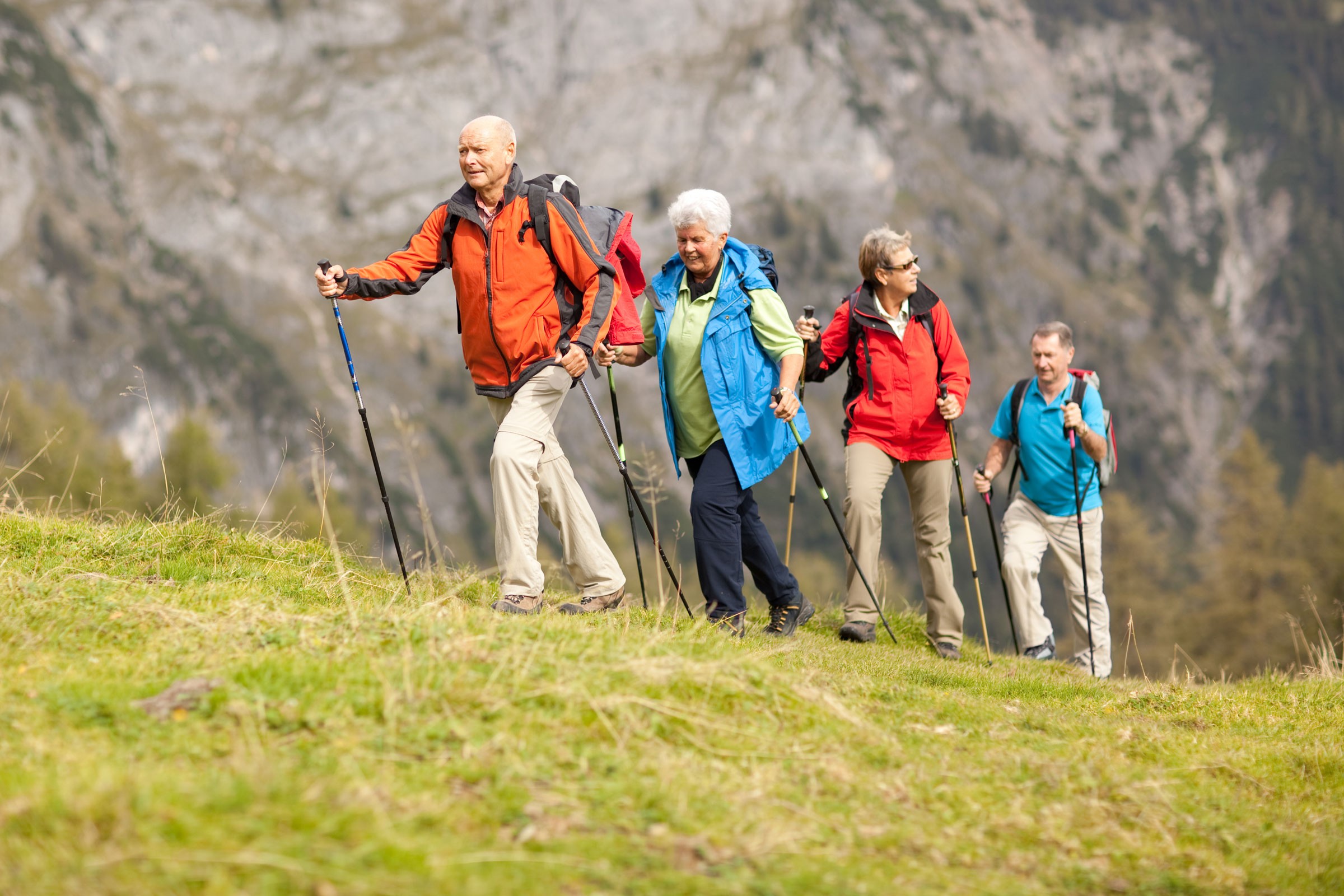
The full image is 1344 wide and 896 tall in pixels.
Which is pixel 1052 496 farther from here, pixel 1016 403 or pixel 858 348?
pixel 858 348

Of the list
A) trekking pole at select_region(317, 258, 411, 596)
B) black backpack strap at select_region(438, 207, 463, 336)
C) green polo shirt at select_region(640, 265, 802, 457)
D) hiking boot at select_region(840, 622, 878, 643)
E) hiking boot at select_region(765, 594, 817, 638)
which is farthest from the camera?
hiking boot at select_region(840, 622, 878, 643)

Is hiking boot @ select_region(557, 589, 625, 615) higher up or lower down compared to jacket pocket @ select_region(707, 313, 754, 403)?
lower down

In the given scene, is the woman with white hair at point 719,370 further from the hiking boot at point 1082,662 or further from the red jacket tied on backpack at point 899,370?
the hiking boot at point 1082,662

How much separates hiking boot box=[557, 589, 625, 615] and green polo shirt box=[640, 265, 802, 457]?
131 centimetres

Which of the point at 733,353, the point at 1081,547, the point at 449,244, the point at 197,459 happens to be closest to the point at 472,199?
the point at 449,244

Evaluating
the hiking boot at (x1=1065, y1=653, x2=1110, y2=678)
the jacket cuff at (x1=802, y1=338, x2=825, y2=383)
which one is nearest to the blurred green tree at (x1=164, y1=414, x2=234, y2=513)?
the jacket cuff at (x1=802, y1=338, x2=825, y2=383)

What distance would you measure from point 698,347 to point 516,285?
162 cm

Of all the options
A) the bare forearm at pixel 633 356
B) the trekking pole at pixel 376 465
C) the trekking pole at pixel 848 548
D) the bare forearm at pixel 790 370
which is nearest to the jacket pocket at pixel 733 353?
the bare forearm at pixel 790 370

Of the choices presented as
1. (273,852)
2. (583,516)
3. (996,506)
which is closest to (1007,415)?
(583,516)

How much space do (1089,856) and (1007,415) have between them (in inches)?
289

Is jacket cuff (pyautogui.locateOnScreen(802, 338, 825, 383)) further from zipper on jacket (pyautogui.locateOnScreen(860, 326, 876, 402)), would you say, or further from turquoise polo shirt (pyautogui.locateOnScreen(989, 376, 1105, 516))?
turquoise polo shirt (pyautogui.locateOnScreen(989, 376, 1105, 516))

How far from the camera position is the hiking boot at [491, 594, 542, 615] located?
25.8 feet

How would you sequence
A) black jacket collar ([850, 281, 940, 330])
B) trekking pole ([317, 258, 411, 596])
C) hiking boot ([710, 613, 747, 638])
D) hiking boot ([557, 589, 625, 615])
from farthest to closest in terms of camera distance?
black jacket collar ([850, 281, 940, 330]) → hiking boot ([557, 589, 625, 615]) → hiking boot ([710, 613, 747, 638]) → trekking pole ([317, 258, 411, 596])

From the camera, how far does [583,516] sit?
8727 millimetres
